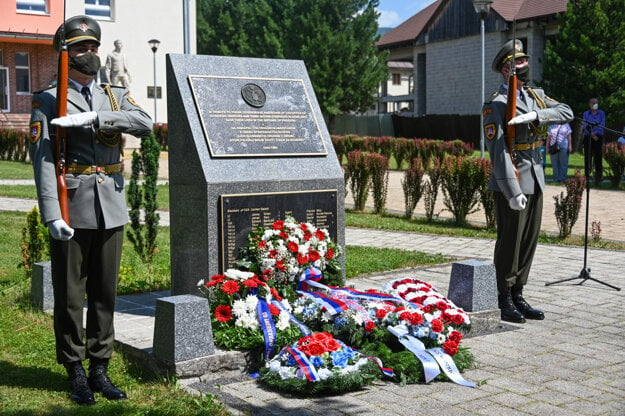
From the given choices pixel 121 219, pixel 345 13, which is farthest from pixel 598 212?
pixel 345 13

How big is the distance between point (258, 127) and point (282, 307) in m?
1.75

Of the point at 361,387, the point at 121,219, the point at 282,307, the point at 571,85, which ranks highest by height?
the point at 571,85

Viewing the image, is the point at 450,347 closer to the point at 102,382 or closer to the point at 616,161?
the point at 102,382

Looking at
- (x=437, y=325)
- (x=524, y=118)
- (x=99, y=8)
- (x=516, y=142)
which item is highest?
(x=99, y=8)

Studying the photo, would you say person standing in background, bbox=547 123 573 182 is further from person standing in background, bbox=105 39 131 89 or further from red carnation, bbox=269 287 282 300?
person standing in background, bbox=105 39 131 89

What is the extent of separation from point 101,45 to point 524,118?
107ft

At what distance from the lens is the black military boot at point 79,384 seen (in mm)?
4812

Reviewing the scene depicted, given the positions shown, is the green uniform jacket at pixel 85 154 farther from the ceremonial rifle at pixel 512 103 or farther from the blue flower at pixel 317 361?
the ceremonial rifle at pixel 512 103

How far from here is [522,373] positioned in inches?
213

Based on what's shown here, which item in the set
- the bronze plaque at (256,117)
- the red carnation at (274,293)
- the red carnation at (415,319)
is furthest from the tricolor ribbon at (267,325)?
the bronze plaque at (256,117)

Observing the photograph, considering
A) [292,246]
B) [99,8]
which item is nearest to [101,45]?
[99,8]

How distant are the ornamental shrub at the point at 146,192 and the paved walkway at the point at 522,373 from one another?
164 centimetres

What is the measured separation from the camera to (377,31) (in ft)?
169

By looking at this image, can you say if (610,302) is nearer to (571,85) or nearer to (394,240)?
(394,240)
